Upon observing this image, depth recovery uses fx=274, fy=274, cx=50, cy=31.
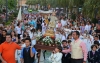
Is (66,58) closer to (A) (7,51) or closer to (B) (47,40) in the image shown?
(B) (47,40)

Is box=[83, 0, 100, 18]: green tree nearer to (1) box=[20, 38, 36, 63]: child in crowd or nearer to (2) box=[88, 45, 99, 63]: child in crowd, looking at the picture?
(2) box=[88, 45, 99, 63]: child in crowd

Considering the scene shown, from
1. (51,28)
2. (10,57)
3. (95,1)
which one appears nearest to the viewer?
(10,57)

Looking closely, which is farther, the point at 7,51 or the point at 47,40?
the point at 47,40

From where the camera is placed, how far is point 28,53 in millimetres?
7582

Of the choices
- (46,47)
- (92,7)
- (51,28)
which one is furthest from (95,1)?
(46,47)

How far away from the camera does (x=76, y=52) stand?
7477 millimetres

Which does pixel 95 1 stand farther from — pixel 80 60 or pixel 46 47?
pixel 80 60

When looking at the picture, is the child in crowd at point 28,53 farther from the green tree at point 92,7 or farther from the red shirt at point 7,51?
the green tree at point 92,7

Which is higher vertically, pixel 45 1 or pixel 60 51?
pixel 60 51

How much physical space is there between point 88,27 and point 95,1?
4592mm

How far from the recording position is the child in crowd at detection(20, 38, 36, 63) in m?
7.50

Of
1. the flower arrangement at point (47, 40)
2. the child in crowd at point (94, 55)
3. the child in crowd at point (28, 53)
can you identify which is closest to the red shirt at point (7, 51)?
the child in crowd at point (28, 53)

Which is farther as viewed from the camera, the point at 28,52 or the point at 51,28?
the point at 51,28

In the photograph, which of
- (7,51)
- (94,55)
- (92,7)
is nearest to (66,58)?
(94,55)
